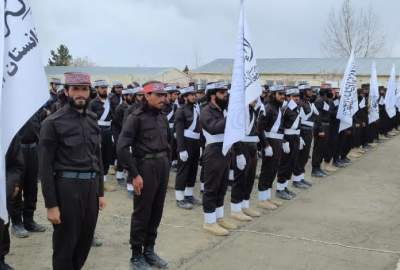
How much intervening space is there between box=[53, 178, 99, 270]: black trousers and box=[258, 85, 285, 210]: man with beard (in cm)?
473

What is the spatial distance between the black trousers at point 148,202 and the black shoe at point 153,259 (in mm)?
93

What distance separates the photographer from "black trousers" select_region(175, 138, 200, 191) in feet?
28.8

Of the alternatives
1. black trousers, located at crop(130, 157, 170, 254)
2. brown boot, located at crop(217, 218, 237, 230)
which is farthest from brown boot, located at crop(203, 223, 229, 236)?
black trousers, located at crop(130, 157, 170, 254)

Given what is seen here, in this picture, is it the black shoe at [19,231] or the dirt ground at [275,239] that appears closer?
the dirt ground at [275,239]

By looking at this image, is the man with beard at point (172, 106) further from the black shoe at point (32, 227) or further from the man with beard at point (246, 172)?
the black shoe at point (32, 227)

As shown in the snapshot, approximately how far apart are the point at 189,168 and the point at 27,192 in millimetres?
3094

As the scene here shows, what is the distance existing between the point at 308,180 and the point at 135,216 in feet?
22.2

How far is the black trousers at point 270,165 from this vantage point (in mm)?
8773

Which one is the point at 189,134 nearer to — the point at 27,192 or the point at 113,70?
the point at 27,192

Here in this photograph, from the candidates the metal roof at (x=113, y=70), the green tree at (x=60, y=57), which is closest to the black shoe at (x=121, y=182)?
the metal roof at (x=113, y=70)

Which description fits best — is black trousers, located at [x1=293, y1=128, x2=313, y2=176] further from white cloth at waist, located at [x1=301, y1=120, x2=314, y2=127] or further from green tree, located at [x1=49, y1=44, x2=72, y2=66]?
green tree, located at [x1=49, y1=44, x2=72, y2=66]

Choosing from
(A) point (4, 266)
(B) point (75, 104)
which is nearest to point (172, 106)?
(A) point (4, 266)

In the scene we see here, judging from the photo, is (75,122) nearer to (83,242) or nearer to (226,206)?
(83,242)

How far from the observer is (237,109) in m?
6.70
